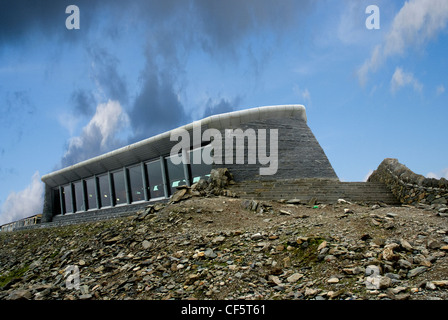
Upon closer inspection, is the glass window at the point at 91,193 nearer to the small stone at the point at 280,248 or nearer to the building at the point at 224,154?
the building at the point at 224,154

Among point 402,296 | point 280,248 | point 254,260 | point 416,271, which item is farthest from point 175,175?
point 402,296

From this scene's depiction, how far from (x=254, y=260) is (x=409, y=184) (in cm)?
1166

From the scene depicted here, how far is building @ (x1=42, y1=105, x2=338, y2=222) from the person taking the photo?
20234 millimetres

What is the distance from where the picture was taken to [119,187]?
27594 millimetres

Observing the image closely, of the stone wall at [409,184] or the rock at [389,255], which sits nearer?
the rock at [389,255]

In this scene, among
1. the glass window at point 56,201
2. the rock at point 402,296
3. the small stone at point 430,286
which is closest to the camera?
the rock at point 402,296

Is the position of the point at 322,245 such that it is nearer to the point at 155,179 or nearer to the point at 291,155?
the point at 291,155

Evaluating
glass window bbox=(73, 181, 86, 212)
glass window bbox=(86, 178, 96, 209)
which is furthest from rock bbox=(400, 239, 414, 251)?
glass window bbox=(73, 181, 86, 212)

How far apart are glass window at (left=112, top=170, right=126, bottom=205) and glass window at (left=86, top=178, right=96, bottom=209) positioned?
12.2ft

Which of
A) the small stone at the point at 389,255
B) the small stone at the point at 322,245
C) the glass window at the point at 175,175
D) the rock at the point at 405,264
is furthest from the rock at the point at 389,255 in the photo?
the glass window at the point at 175,175

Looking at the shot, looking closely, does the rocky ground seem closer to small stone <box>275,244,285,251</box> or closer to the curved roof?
small stone <box>275,244,285,251</box>

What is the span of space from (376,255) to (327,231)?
2024 millimetres

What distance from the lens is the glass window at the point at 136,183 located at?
2550cm

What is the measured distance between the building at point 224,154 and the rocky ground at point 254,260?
7.16 m
